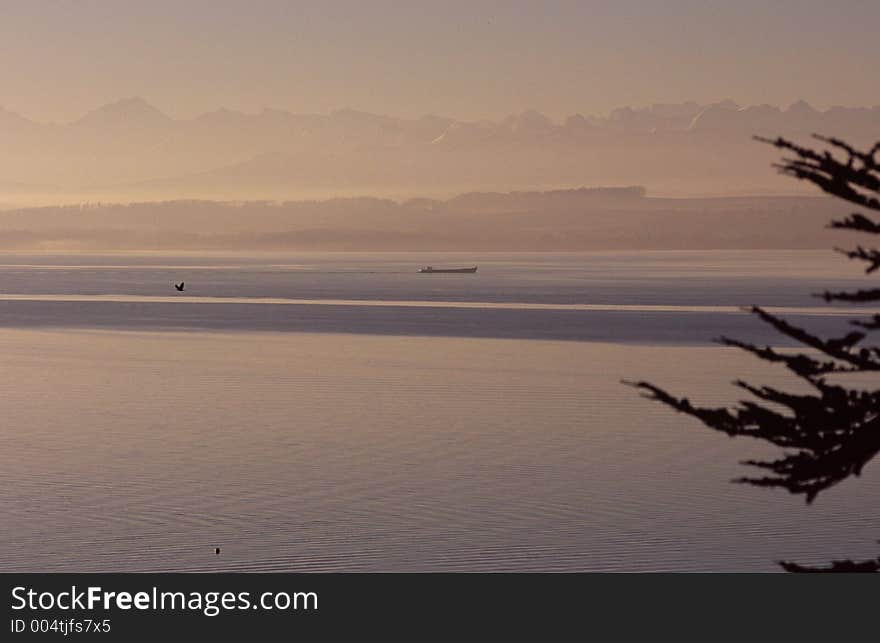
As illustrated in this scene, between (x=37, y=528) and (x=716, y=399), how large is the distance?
23.7m

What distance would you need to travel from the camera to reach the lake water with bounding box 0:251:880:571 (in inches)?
931

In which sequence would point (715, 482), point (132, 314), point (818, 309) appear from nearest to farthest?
point (715, 482), point (132, 314), point (818, 309)

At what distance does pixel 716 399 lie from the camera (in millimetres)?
43500

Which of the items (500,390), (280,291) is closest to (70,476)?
(500,390)

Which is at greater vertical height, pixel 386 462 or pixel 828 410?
pixel 386 462

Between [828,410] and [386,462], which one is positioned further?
[386,462]

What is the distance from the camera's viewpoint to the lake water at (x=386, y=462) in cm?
2366

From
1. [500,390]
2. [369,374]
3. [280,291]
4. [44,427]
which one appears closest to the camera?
[44,427]

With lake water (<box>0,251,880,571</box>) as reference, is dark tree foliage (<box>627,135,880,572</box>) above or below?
below

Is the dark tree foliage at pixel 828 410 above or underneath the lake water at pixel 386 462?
underneath

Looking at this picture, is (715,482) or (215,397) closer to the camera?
(715,482)

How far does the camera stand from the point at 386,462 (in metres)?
32.0

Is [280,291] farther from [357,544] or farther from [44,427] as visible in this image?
[357,544]

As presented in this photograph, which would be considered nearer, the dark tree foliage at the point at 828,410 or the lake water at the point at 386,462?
the dark tree foliage at the point at 828,410
